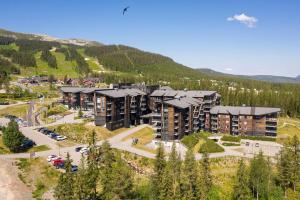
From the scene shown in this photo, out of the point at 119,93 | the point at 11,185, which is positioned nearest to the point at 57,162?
the point at 11,185

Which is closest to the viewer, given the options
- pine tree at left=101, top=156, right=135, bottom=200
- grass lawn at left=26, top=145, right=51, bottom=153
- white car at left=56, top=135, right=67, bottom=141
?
pine tree at left=101, top=156, right=135, bottom=200

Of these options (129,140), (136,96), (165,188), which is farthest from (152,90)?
(165,188)

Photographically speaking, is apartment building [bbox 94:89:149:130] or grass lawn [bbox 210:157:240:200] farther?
apartment building [bbox 94:89:149:130]

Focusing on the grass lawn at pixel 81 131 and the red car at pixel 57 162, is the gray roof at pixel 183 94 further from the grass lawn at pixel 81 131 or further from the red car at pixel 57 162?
the red car at pixel 57 162

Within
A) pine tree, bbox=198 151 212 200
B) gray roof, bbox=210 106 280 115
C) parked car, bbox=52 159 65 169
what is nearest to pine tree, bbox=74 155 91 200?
pine tree, bbox=198 151 212 200

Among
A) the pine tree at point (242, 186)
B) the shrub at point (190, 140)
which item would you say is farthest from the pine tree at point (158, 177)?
the shrub at point (190, 140)

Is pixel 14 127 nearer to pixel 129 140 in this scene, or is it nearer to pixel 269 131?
pixel 129 140

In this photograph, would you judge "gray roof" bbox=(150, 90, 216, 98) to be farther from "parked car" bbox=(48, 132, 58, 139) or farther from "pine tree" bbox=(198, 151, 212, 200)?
"pine tree" bbox=(198, 151, 212, 200)
